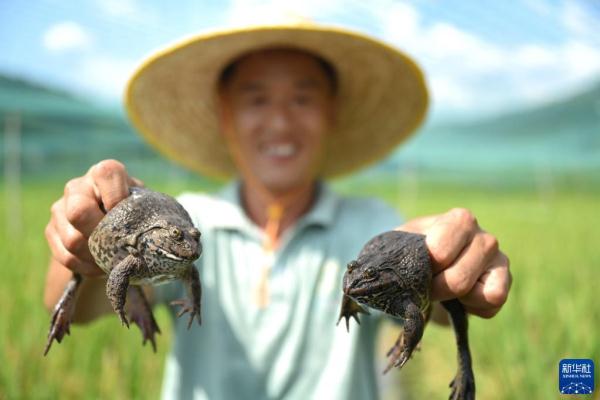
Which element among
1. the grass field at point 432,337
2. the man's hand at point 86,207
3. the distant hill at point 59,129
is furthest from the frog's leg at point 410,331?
the distant hill at point 59,129

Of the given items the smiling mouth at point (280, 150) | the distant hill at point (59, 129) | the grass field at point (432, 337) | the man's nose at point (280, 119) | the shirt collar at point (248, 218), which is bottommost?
the grass field at point (432, 337)

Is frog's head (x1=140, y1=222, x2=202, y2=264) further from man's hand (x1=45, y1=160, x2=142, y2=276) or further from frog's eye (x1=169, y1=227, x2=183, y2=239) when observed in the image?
man's hand (x1=45, y1=160, x2=142, y2=276)

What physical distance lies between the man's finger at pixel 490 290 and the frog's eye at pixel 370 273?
25 centimetres

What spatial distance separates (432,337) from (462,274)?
9.23ft

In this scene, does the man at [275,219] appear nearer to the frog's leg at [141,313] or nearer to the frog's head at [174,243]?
the frog's leg at [141,313]

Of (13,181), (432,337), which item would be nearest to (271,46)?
(13,181)

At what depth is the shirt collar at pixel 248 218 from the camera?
178 centimetres

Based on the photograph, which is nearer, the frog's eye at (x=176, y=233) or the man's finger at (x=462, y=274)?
the frog's eye at (x=176, y=233)

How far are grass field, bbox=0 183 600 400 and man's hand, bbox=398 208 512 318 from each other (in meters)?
1.09

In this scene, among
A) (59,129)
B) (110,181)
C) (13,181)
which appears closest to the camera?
(110,181)

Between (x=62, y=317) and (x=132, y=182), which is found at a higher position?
(x=132, y=182)

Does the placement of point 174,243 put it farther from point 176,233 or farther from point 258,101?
point 258,101

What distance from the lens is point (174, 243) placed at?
26.2 inches

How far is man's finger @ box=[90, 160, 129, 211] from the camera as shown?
2.58 ft
